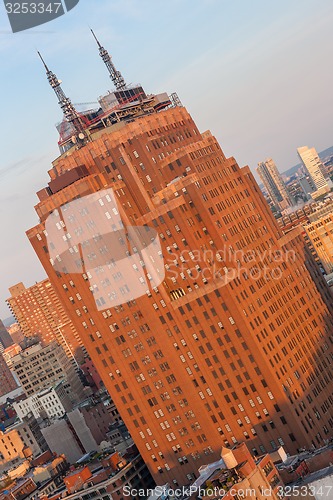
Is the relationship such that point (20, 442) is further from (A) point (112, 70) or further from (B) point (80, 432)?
(A) point (112, 70)

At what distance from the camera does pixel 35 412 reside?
186625 mm

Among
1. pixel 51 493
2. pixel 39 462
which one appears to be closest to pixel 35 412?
pixel 39 462

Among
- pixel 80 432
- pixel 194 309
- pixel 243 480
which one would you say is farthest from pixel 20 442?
pixel 243 480

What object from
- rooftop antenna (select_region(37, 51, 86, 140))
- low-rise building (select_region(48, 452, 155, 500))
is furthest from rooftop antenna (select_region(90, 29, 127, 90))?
low-rise building (select_region(48, 452, 155, 500))

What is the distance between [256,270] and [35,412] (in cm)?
9381

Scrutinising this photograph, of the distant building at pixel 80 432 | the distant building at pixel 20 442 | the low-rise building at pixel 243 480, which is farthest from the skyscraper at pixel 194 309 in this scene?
the distant building at pixel 20 442

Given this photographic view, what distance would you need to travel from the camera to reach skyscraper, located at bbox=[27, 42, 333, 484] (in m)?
106

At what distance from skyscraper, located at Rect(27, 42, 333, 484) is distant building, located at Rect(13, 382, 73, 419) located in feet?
229

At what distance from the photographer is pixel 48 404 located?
18338 centimetres

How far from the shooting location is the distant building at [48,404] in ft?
595

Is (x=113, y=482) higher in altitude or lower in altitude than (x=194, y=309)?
lower

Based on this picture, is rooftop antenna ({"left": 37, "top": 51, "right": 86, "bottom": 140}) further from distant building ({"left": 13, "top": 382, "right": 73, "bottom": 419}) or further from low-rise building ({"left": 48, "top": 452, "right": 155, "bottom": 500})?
distant building ({"left": 13, "top": 382, "right": 73, "bottom": 419})

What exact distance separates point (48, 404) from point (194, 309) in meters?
86.3

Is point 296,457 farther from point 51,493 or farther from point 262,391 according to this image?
point 51,493
